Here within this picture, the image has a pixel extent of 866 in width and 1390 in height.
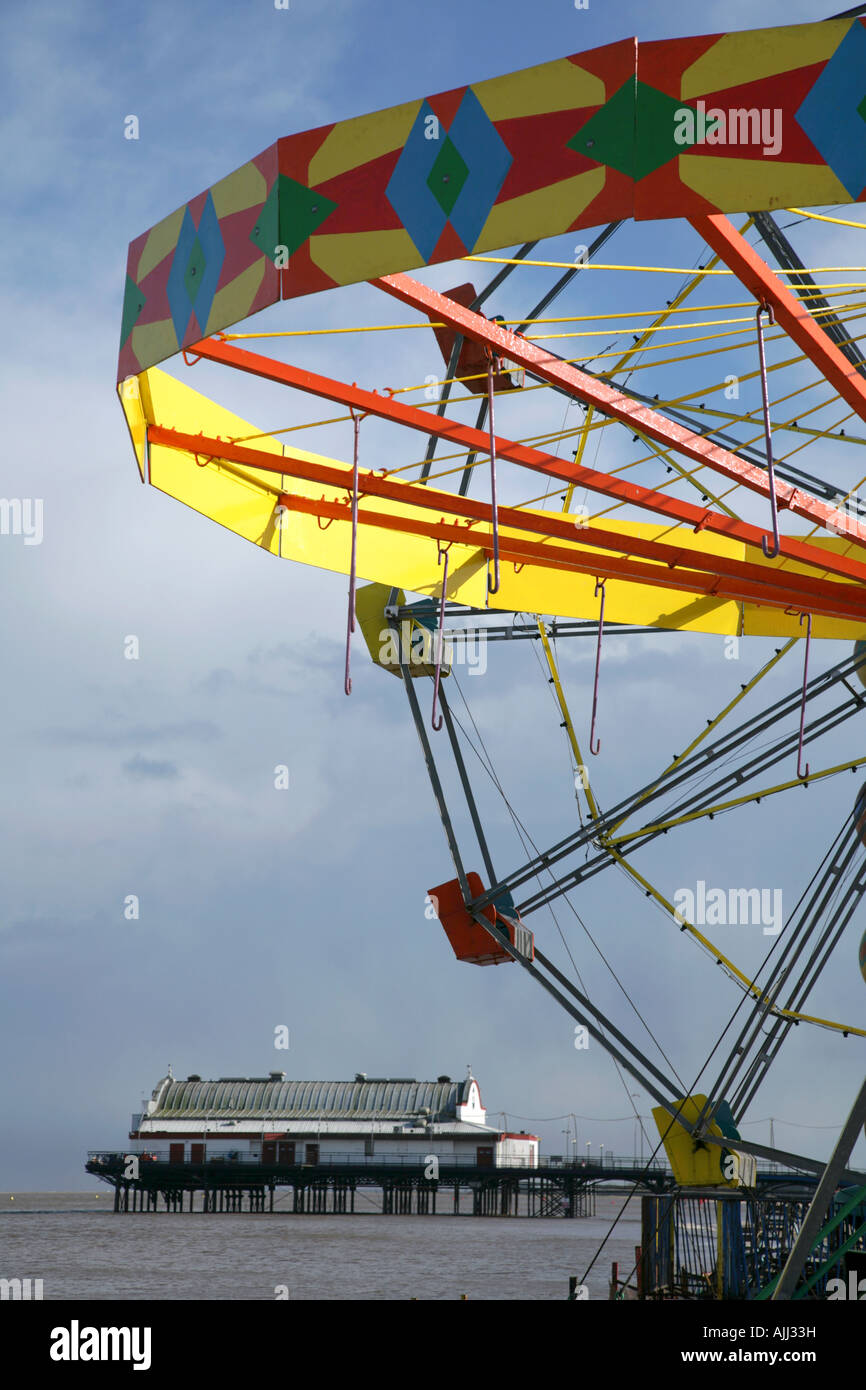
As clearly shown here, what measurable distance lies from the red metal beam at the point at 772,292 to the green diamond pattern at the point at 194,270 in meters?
3.13

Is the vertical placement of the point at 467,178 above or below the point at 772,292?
above

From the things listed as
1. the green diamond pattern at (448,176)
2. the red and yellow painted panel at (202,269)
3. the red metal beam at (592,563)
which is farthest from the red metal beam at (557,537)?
the green diamond pattern at (448,176)

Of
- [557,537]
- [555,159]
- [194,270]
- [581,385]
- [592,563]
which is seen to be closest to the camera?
[555,159]

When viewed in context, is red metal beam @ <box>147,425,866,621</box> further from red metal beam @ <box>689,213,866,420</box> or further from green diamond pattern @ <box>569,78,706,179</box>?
green diamond pattern @ <box>569,78,706,179</box>

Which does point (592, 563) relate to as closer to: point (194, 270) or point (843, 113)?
point (194, 270)

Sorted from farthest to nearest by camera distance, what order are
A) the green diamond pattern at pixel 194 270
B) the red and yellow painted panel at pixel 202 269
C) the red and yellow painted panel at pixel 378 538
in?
the red and yellow painted panel at pixel 378 538 < the green diamond pattern at pixel 194 270 < the red and yellow painted panel at pixel 202 269

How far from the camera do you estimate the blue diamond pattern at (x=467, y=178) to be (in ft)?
27.5

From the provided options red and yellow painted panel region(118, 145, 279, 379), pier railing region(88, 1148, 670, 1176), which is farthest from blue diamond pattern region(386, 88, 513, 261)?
pier railing region(88, 1148, 670, 1176)

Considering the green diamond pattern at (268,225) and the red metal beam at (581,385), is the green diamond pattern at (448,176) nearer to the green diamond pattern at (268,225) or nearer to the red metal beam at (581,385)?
the red metal beam at (581,385)

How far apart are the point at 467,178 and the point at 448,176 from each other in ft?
0.40

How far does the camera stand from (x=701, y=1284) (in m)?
19.8

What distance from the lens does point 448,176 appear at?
8.48m

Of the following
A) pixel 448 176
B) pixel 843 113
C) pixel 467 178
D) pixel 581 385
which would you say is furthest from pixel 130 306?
pixel 843 113
